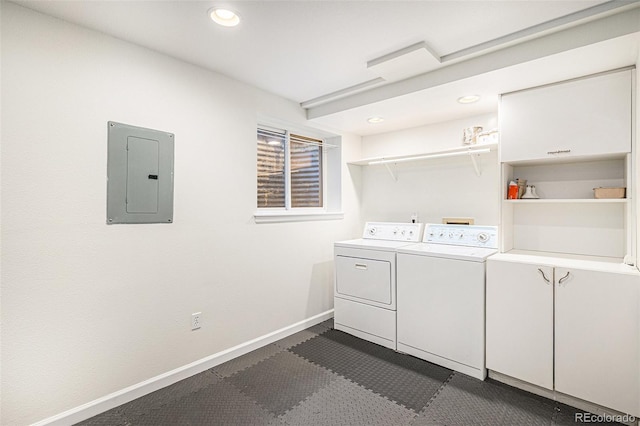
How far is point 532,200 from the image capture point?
7.77ft

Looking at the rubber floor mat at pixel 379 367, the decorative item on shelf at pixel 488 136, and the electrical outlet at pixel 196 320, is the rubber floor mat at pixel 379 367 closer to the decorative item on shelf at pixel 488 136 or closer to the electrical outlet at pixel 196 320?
the electrical outlet at pixel 196 320

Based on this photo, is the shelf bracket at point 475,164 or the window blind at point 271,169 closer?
the shelf bracket at point 475,164

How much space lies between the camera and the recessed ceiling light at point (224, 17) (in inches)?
67.6

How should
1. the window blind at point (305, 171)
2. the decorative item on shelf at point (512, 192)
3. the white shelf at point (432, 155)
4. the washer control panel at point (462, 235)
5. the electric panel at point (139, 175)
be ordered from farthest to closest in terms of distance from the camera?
the window blind at point (305, 171), the white shelf at point (432, 155), the washer control panel at point (462, 235), the decorative item on shelf at point (512, 192), the electric panel at point (139, 175)

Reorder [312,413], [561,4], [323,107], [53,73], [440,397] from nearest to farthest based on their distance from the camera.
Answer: [561,4] → [53,73] → [312,413] → [440,397] → [323,107]

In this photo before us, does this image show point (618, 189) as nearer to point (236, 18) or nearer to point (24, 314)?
point (236, 18)

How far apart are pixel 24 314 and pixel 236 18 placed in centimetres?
199

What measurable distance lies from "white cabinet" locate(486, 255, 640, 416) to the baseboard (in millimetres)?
1843

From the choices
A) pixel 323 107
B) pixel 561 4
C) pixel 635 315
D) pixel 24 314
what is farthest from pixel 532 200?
pixel 24 314

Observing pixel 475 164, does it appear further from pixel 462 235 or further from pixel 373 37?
pixel 373 37

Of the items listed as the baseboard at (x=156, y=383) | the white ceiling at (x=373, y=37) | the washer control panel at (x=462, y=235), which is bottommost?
the baseboard at (x=156, y=383)

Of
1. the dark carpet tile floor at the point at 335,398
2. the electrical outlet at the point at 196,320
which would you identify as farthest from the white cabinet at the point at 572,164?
the electrical outlet at the point at 196,320

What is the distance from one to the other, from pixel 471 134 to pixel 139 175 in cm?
282

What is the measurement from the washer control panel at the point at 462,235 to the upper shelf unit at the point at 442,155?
606 millimetres
